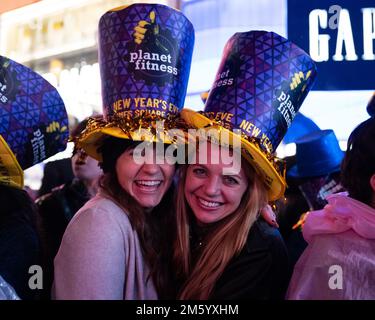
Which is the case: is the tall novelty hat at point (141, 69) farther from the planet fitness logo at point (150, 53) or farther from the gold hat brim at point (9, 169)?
the gold hat brim at point (9, 169)

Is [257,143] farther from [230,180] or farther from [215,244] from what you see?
[215,244]

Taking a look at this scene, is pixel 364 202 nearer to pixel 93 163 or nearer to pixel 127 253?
pixel 127 253

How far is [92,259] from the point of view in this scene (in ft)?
3.83

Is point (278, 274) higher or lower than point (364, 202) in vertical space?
lower

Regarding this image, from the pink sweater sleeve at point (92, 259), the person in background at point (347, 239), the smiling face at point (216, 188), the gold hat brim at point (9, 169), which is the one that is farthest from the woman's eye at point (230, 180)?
the gold hat brim at point (9, 169)

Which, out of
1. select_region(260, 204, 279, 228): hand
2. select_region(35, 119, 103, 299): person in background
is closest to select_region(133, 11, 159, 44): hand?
select_region(260, 204, 279, 228): hand

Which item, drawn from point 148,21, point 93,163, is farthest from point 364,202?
point 93,163

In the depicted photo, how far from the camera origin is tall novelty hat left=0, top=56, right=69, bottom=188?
1.38 meters

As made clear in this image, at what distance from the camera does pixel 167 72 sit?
138 centimetres

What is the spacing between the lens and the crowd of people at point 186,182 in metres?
1.26

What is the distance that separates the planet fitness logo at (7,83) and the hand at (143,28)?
0.38m

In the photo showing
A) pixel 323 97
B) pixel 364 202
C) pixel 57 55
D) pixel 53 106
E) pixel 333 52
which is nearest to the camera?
pixel 364 202

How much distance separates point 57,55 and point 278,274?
4263mm

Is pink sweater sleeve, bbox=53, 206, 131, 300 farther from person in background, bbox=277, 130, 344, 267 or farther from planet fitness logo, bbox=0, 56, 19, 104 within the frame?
person in background, bbox=277, 130, 344, 267
